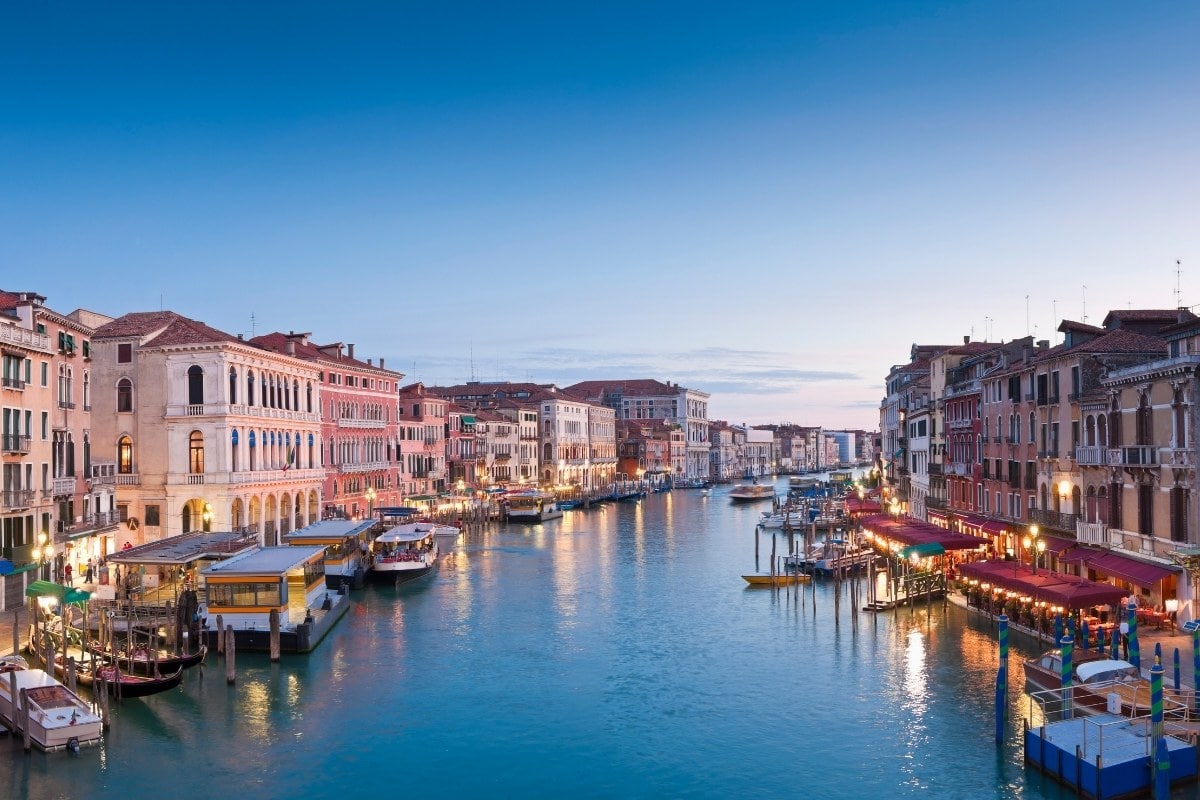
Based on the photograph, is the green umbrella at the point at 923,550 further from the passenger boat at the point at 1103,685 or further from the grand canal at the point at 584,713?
the passenger boat at the point at 1103,685

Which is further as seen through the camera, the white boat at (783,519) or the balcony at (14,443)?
the white boat at (783,519)

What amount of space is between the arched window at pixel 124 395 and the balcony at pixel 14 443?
1064 centimetres

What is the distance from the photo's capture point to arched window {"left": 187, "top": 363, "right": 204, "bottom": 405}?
35.5 metres

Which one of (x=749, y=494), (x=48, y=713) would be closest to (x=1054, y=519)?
(x=48, y=713)

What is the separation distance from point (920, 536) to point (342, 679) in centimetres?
1764

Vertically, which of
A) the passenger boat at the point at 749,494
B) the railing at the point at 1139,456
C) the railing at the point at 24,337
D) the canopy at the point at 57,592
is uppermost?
the railing at the point at 24,337

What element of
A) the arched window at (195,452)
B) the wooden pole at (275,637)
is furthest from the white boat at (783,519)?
the wooden pole at (275,637)

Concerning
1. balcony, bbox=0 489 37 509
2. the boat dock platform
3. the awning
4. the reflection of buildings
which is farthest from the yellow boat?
balcony, bbox=0 489 37 509

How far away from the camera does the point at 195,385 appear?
1400 inches

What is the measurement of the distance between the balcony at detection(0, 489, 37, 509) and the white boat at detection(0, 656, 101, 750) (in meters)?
8.49

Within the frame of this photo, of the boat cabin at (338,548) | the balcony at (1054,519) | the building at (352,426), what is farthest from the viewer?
the building at (352,426)

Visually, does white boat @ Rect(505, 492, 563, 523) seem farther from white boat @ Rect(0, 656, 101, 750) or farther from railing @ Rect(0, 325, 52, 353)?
white boat @ Rect(0, 656, 101, 750)

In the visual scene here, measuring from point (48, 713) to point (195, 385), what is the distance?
69.2 feet

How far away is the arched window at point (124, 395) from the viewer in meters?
35.4
